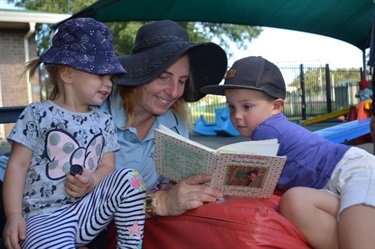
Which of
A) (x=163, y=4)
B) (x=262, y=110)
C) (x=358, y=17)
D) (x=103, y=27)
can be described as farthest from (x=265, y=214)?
(x=358, y=17)

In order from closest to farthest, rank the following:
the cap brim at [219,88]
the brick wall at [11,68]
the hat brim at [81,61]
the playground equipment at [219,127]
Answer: the hat brim at [81,61], the cap brim at [219,88], the playground equipment at [219,127], the brick wall at [11,68]

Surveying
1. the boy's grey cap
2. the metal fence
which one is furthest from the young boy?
the metal fence

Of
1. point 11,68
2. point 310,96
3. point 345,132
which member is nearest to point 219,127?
point 345,132

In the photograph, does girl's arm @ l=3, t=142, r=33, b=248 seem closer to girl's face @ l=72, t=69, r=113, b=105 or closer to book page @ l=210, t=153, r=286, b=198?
girl's face @ l=72, t=69, r=113, b=105

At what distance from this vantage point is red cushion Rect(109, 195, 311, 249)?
62.0 inches

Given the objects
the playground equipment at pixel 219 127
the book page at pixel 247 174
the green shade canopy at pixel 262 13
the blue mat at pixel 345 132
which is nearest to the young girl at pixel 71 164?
the book page at pixel 247 174

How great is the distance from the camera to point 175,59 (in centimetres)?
227

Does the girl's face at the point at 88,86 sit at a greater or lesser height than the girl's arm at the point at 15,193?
greater

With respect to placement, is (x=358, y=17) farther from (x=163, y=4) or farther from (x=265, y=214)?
(x=265, y=214)

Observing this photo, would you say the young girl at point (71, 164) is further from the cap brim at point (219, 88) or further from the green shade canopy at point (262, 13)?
the green shade canopy at point (262, 13)

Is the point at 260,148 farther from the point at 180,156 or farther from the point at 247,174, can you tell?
the point at 180,156

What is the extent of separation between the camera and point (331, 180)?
1958 millimetres

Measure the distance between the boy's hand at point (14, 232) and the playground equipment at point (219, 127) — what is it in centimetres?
1020

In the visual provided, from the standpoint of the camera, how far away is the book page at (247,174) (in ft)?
5.46
